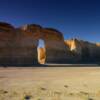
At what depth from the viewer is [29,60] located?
2572 cm

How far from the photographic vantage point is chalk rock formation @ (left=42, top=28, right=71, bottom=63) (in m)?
30.2

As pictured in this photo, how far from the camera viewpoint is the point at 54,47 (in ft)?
102

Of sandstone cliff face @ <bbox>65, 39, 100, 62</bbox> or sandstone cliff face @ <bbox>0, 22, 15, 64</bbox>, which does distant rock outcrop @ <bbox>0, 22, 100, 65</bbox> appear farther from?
sandstone cliff face @ <bbox>65, 39, 100, 62</bbox>

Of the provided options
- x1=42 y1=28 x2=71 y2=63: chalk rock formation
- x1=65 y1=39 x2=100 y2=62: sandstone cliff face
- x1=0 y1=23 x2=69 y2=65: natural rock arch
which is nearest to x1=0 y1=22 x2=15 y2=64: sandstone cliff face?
x1=0 y1=23 x2=69 y2=65: natural rock arch

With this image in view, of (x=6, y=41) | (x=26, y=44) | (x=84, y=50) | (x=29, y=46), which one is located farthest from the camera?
(x=84, y=50)

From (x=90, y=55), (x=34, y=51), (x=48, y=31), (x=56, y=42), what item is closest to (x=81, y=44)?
(x=90, y=55)

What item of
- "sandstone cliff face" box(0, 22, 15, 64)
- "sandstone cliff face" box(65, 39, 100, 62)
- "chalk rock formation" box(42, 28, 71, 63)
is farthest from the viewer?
"sandstone cliff face" box(65, 39, 100, 62)

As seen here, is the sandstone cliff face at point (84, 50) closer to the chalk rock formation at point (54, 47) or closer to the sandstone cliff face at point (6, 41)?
the chalk rock formation at point (54, 47)

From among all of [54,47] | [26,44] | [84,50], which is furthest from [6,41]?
[84,50]

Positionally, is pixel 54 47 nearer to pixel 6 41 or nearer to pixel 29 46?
pixel 29 46

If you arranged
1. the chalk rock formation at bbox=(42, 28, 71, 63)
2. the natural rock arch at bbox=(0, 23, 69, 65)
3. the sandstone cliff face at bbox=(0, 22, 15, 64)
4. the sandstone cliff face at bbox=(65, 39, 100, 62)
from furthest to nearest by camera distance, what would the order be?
the sandstone cliff face at bbox=(65, 39, 100, 62) < the chalk rock formation at bbox=(42, 28, 71, 63) < the natural rock arch at bbox=(0, 23, 69, 65) < the sandstone cliff face at bbox=(0, 22, 15, 64)

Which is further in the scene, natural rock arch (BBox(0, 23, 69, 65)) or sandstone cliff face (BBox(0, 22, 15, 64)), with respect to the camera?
natural rock arch (BBox(0, 23, 69, 65))

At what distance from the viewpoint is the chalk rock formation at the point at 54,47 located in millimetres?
30188

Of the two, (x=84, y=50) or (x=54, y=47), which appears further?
(x=84, y=50)
